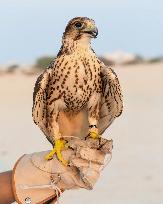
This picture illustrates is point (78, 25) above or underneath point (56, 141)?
above

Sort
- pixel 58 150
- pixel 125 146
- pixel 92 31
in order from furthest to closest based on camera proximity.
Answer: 1. pixel 125 146
2. pixel 58 150
3. pixel 92 31

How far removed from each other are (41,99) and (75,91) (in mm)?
202

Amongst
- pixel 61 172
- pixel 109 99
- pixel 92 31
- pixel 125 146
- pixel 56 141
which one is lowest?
pixel 61 172

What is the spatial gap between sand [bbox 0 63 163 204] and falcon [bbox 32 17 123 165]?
305 cm

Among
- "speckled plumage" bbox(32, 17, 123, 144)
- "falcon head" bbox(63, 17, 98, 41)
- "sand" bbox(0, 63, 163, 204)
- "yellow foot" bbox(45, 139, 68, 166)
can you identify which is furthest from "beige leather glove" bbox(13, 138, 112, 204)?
"sand" bbox(0, 63, 163, 204)

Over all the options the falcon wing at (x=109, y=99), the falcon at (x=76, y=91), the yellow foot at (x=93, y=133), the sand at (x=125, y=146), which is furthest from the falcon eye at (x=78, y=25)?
the sand at (x=125, y=146)

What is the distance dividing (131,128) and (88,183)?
683 centimetres

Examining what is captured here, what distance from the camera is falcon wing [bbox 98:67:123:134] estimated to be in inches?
119

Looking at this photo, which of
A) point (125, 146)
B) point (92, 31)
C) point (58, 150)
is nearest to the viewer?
point (92, 31)

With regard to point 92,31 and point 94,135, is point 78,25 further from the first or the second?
point 94,135

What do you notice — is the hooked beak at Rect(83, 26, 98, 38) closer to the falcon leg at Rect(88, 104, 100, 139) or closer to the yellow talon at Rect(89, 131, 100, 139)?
the falcon leg at Rect(88, 104, 100, 139)

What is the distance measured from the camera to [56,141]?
3.10m

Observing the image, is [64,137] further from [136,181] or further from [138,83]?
[138,83]

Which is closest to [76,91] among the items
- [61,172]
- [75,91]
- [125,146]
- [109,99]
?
[75,91]
